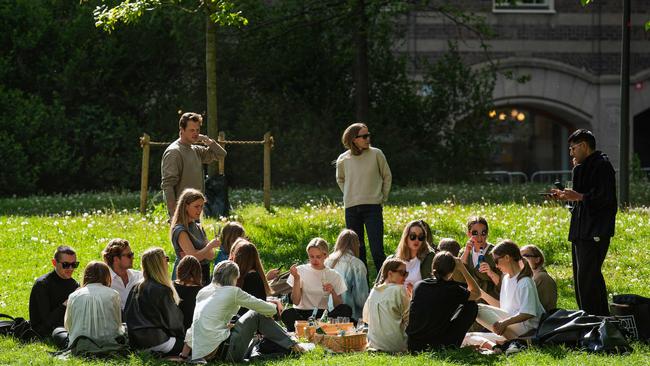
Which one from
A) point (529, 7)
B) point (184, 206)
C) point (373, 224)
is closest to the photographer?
point (184, 206)

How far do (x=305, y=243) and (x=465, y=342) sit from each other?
213 inches

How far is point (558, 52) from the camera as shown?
31.9 metres

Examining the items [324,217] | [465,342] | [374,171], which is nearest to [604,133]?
[324,217]

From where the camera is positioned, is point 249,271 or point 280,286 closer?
point 249,271

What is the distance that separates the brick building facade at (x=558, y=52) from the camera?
102 ft

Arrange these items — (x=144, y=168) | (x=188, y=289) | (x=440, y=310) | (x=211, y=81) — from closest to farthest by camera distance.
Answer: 1. (x=440, y=310)
2. (x=188, y=289)
3. (x=144, y=168)
4. (x=211, y=81)

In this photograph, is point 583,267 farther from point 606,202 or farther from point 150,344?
point 150,344

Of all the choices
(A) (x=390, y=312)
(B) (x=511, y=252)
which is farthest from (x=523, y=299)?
(A) (x=390, y=312)

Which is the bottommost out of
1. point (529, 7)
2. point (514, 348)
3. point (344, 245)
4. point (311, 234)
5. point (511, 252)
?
point (514, 348)

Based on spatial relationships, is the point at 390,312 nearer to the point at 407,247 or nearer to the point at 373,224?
the point at 407,247

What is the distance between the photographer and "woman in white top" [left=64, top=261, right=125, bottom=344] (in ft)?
34.7

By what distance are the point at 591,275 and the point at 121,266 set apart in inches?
174

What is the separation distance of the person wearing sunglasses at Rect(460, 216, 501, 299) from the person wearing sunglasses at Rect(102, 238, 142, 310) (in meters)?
3.23

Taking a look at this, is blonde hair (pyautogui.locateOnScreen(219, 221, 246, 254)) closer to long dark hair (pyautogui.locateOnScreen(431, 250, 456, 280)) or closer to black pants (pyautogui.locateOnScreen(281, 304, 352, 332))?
black pants (pyautogui.locateOnScreen(281, 304, 352, 332))
